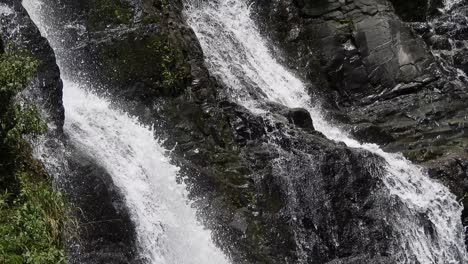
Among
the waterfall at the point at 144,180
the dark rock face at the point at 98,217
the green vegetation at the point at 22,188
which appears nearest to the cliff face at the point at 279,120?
the dark rock face at the point at 98,217

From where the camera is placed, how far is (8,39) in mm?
14180

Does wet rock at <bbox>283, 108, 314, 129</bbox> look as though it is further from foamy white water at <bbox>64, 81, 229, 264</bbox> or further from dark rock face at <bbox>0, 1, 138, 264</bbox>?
dark rock face at <bbox>0, 1, 138, 264</bbox>

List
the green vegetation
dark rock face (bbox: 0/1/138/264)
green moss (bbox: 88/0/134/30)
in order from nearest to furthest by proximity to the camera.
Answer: the green vegetation, dark rock face (bbox: 0/1/138/264), green moss (bbox: 88/0/134/30)

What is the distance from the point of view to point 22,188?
10.9 metres

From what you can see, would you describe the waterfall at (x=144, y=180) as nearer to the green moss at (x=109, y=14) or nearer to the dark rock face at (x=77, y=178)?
the dark rock face at (x=77, y=178)

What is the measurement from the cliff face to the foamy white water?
1.02 ft

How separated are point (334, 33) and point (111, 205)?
11.1m

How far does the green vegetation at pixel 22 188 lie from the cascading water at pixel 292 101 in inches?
252

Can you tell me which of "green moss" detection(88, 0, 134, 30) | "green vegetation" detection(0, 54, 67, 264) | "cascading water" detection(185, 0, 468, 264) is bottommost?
"green vegetation" detection(0, 54, 67, 264)

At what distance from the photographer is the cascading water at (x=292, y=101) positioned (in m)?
14.9

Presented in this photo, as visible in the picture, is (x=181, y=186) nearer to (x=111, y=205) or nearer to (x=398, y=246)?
(x=111, y=205)

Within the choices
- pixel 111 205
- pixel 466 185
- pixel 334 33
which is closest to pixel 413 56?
pixel 334 33

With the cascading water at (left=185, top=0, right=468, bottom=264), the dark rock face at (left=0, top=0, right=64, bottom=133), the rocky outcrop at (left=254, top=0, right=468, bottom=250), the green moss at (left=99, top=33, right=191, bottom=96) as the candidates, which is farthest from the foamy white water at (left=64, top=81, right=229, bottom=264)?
the rocky outcrop at (left=254, top=0, right=468, bottom=250)

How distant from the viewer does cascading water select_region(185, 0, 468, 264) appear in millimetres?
14852
